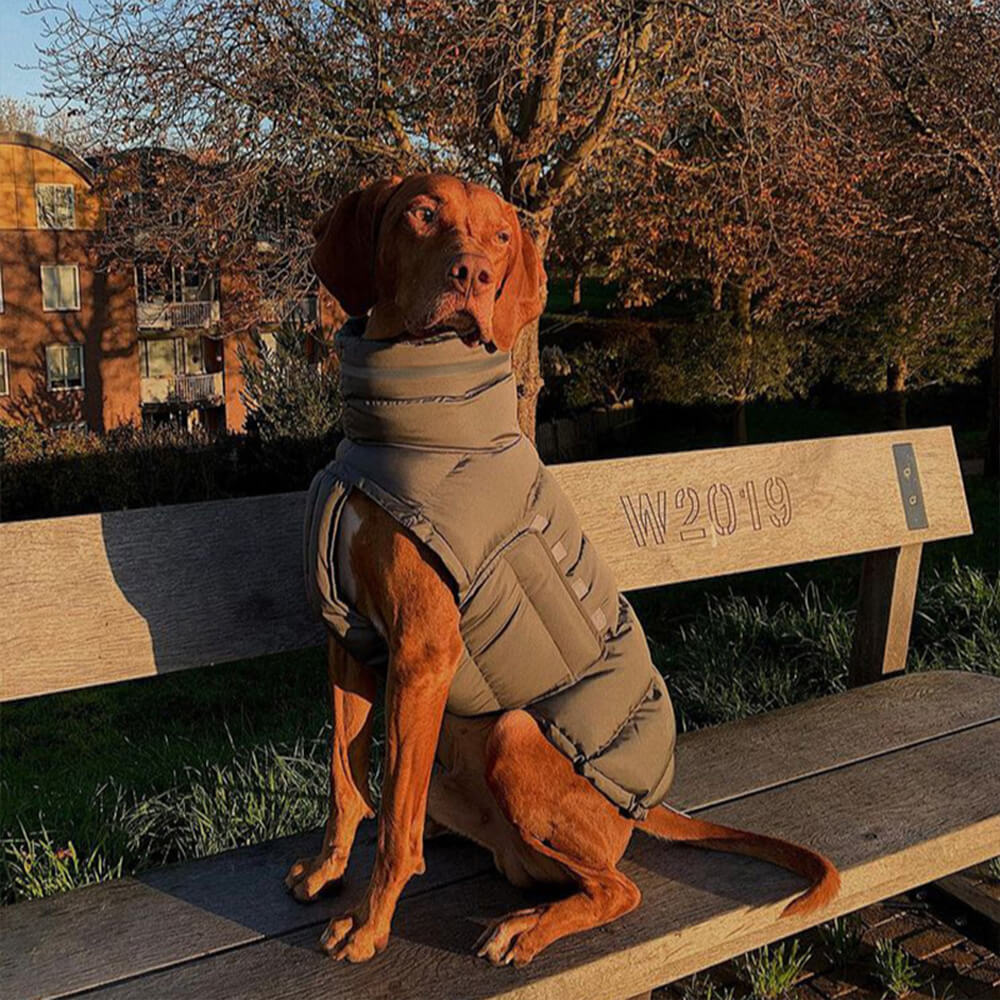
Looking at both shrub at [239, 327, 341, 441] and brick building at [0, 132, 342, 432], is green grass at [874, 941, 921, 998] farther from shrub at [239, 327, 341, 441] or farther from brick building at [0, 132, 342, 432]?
brick building at [0, 132, 342, 432]

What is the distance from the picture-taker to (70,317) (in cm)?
2658

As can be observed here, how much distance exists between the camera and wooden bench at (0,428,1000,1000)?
175 cm

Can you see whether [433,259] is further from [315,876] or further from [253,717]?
[253,717]

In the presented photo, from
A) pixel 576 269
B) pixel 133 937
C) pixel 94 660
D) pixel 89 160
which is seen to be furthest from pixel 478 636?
pixel 576 269

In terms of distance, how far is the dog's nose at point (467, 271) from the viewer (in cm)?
155

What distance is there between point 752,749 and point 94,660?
149cm

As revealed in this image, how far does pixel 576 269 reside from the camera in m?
13.3

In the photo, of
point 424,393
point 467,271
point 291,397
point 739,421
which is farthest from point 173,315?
point 467,271

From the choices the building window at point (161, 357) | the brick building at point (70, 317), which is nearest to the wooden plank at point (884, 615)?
the brick building at point (70, 317)

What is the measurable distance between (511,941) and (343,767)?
0.39 m

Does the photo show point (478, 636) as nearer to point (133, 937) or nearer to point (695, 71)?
point (133, 937)

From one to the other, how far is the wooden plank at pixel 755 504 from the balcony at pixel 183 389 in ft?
90.2

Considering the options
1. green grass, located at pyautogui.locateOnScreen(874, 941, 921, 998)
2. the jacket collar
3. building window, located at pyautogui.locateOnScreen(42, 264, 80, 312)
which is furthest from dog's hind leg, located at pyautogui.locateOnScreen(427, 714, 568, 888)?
building window, located at pyautogui.locateOnScreen(42, 264, 80, 312)

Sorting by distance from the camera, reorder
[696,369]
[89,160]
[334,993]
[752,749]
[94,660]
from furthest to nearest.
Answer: [696,369]
[89,160]
[752,749]
[94,660]
[334,993]
